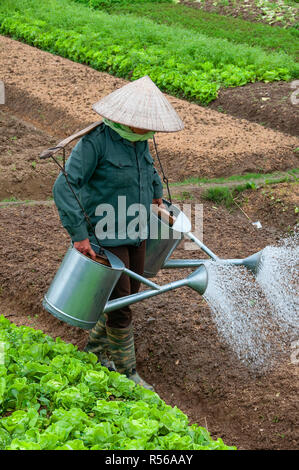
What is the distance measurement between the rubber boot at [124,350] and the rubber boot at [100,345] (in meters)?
0.08

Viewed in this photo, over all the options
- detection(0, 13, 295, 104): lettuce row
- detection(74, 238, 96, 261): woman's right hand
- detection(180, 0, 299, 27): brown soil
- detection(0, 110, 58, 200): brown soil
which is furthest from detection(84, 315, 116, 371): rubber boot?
detection(180, 0, 299, 27): brown soil

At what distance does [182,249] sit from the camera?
17.5ft

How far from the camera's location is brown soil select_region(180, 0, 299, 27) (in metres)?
14.9

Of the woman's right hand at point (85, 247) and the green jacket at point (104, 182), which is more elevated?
the green jacket at point (104, 182)

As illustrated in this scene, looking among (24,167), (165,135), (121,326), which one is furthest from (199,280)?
(165,135)

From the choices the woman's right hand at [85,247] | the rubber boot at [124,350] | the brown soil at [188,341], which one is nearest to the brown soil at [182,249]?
the brown soil at [188,341]

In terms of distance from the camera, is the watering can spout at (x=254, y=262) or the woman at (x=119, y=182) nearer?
the woman at (x=119, y=182)

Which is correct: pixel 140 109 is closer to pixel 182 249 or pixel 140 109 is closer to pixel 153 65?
pixel 182 249

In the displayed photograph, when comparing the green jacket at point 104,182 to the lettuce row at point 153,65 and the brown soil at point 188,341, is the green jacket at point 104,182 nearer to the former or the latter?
the brown soil at point 188,341

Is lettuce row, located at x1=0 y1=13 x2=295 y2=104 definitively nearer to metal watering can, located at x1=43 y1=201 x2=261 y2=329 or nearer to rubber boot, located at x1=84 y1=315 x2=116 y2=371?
rubber boot, located at x1=84 y1=315 x2=116 y2=371

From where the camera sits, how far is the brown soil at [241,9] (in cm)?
1490

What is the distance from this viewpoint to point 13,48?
12.1m
